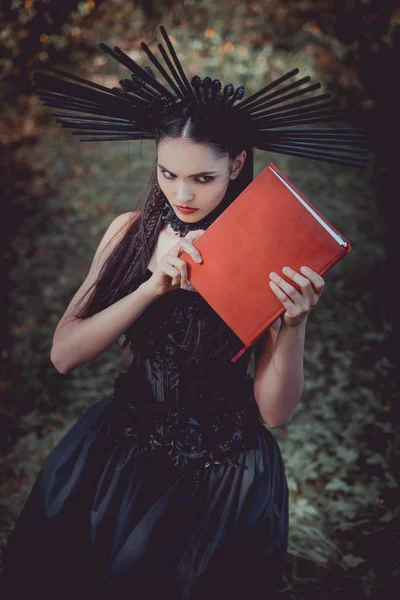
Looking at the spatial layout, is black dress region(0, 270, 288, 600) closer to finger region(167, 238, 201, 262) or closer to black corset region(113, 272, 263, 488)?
black corset region(113, 272, 263, 488)

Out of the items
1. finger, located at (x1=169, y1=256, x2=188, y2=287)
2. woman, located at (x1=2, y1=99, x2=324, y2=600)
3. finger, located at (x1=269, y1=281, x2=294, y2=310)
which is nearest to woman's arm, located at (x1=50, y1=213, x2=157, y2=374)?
woman, located at (x1=2, y1=99, x2=324, y2=600)

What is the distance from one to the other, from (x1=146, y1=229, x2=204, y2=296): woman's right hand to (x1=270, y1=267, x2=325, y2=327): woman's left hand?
0.74ft

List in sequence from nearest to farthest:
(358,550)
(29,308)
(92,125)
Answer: (92,125) → (358,550) → (29,308)

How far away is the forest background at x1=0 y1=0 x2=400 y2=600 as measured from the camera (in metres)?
2.69

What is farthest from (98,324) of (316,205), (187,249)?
(316,205)

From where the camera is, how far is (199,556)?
1.53 m

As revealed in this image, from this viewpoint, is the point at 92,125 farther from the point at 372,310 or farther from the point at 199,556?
the point at 372,310

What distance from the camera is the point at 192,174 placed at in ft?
4.43

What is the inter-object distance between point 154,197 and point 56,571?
1.31m

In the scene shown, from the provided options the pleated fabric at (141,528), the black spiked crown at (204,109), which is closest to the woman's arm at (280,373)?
the pleated fabric at (141,528)

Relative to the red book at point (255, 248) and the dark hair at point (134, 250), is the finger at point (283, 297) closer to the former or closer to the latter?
the red book at point (255, 248)

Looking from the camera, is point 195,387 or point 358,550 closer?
point 195,387

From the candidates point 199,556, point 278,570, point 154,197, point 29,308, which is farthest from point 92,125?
point 29,308

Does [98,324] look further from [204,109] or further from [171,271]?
[204,109]
